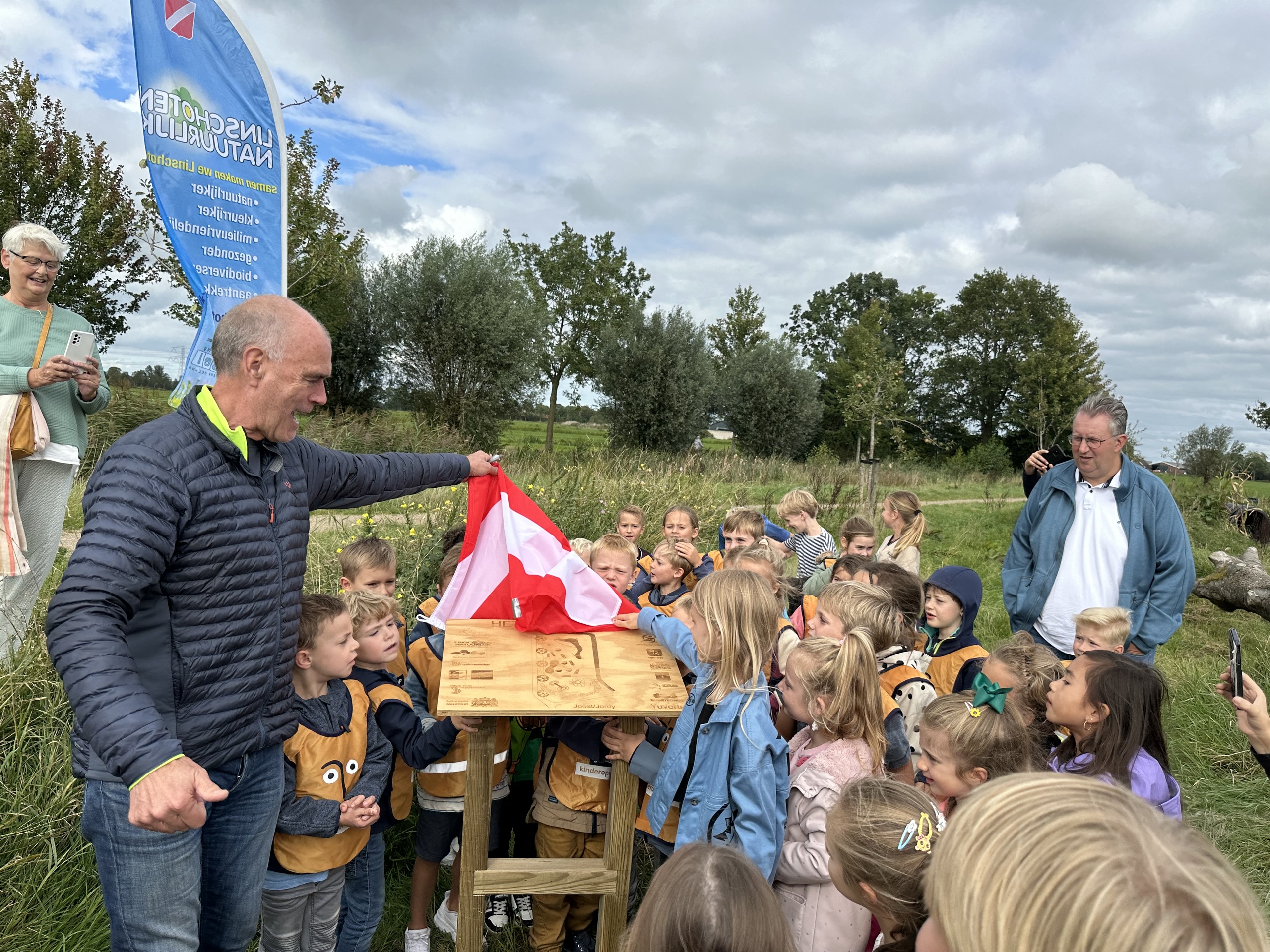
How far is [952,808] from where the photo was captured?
9.39 feet

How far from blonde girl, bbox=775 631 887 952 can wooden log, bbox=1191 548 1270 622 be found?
23.3 feet

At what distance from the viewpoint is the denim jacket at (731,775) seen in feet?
8.46

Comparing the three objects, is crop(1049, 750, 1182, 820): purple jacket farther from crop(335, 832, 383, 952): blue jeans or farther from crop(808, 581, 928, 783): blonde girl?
crop(335, 832, 383, 952): blue jeans

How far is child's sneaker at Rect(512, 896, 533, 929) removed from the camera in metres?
3.50

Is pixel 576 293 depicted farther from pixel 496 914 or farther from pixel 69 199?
pixel 496 914

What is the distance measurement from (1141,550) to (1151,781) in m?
1.80

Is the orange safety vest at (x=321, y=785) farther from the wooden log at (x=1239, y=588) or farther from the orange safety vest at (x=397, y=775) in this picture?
the wooden log at (x=1239, y=588)

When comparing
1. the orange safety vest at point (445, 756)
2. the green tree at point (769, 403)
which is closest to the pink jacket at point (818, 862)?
the orange safety vest at point (445, 756)

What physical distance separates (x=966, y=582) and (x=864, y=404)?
523 inches

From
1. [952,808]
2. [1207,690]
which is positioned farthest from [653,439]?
[952,808]

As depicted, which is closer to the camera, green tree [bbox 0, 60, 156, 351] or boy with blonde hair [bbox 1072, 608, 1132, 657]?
boy with blonde hair [bbox 1072, 608, 1132, 657]

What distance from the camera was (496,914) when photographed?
11.4 ft

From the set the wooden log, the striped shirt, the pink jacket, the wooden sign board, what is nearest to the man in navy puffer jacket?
the wooden sign board

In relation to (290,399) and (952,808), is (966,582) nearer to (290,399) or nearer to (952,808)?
(952,808)
